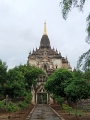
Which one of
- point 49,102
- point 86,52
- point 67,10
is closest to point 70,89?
point 86,52

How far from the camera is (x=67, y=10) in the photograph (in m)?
11.7

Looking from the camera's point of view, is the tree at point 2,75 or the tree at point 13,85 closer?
the tree at point 2,75

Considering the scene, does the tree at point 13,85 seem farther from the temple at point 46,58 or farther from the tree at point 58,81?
the temple at point 46,58

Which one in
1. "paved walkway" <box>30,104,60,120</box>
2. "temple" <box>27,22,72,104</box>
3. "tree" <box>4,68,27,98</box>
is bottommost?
"paved walkway" <box>30,104,60,120</box>

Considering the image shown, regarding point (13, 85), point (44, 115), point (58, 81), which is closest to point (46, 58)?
point (58, 81)

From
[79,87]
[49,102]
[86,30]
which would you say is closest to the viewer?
[86,30]

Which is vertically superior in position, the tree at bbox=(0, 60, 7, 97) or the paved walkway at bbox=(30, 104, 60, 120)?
the tree at bbox=(0, 60, 7, 97)

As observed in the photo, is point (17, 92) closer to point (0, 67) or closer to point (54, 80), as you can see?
point (0, 67)

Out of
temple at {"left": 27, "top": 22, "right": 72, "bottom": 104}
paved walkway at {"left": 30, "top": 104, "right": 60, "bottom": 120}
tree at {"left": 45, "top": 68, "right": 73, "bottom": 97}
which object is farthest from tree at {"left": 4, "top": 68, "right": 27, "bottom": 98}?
temple at {"left": 27, "top": 22, "right": 72, "bottom": 104}

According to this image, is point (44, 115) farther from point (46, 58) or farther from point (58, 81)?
point (46, 58)

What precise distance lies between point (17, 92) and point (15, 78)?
7.98 ft

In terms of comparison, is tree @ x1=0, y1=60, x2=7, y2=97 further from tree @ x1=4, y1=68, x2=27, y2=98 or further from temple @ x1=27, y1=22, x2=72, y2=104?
temple @ x1=27, y1=22, x2=72, y2=104

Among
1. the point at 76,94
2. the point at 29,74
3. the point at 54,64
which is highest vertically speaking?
the point at 54,64

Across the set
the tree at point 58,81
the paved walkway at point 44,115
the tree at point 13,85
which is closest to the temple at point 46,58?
the tree at point 58,81
